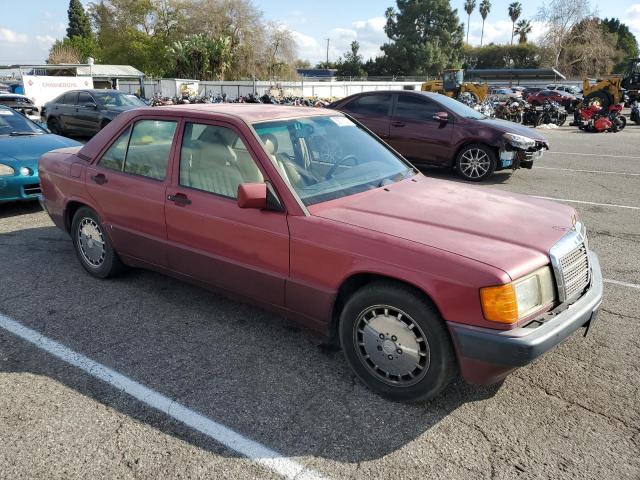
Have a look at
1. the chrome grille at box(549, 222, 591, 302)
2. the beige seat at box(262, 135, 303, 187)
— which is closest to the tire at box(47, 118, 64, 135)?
the beige seat at box(262, 135, 303, 187)

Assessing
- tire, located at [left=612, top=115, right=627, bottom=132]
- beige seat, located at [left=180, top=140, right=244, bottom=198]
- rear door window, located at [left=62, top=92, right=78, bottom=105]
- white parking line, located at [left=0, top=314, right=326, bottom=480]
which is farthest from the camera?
tire, located at [left=612, top=115, right=627, bottom=132]

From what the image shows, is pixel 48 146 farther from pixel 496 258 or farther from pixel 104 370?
pixel 496 258

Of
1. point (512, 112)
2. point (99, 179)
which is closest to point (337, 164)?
point (99, 179)

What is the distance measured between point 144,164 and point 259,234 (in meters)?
1.39

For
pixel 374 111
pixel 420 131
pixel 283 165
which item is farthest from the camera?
pixel 374 111

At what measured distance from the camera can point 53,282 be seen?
4.61m

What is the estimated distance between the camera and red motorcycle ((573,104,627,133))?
19547 millimetres

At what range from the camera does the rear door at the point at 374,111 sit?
32.6ft

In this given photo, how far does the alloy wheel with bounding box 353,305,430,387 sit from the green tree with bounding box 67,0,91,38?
96.7m

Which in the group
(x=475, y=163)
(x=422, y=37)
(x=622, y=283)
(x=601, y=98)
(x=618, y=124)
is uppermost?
(x=422, y=37)

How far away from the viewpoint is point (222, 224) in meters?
3.44

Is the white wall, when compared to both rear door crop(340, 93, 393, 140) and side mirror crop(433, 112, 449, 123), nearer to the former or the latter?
rear door crop(340, 93, 393, 140)

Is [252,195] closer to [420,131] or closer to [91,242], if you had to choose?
[91,242]

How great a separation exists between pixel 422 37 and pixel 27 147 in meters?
82.0
